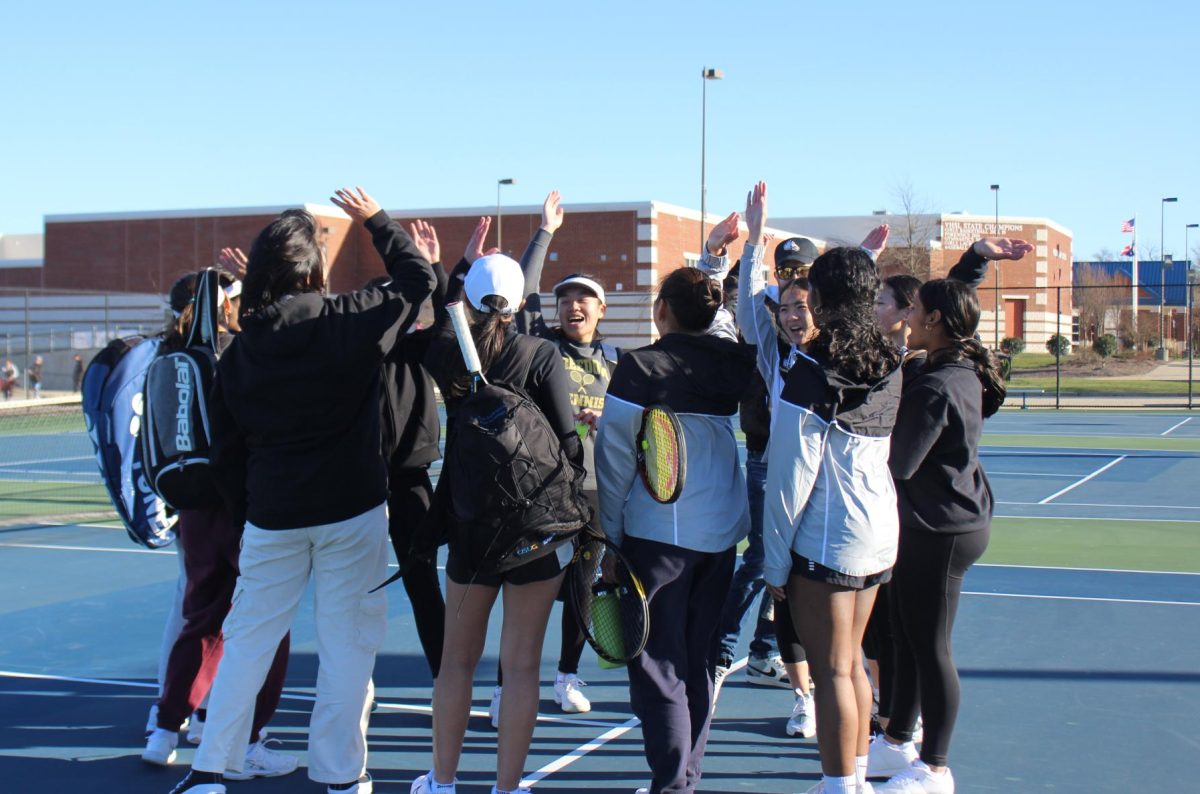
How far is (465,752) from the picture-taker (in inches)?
198

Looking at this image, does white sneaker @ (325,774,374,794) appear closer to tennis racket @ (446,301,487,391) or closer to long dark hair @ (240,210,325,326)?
tennis racket @ (446,301,487,391)

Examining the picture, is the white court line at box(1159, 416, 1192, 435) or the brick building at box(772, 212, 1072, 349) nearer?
the white court line at box(1159, 416, 1192, 435)

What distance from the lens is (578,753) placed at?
5.01 meters

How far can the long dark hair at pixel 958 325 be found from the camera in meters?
4.64

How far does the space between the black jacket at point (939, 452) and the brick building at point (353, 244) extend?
34.4 m

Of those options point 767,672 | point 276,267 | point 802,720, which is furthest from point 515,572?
point 767,672

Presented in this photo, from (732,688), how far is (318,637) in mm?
2465

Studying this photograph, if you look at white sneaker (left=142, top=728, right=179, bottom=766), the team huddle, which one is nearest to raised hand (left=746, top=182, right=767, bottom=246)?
the team huddle

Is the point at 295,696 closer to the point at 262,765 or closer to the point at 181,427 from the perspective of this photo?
the point at 262,765

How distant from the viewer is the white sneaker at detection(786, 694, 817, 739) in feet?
17.3

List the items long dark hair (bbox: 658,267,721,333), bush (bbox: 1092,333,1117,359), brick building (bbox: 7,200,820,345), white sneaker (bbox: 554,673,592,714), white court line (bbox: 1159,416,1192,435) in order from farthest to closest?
bush (bbox: 1092,333,1117,359) → brick building (bbox: 7,200,820,345) → white court line (bbox: 1159,416,1192,435) → white sneaker (bbox: 554,673,592,714) → long dark hair (bbox: 658,267,721,333)

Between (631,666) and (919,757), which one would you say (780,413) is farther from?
(919,757)

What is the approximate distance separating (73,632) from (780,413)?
501cm

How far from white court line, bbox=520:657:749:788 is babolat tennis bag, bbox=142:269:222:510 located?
5.54 ft
